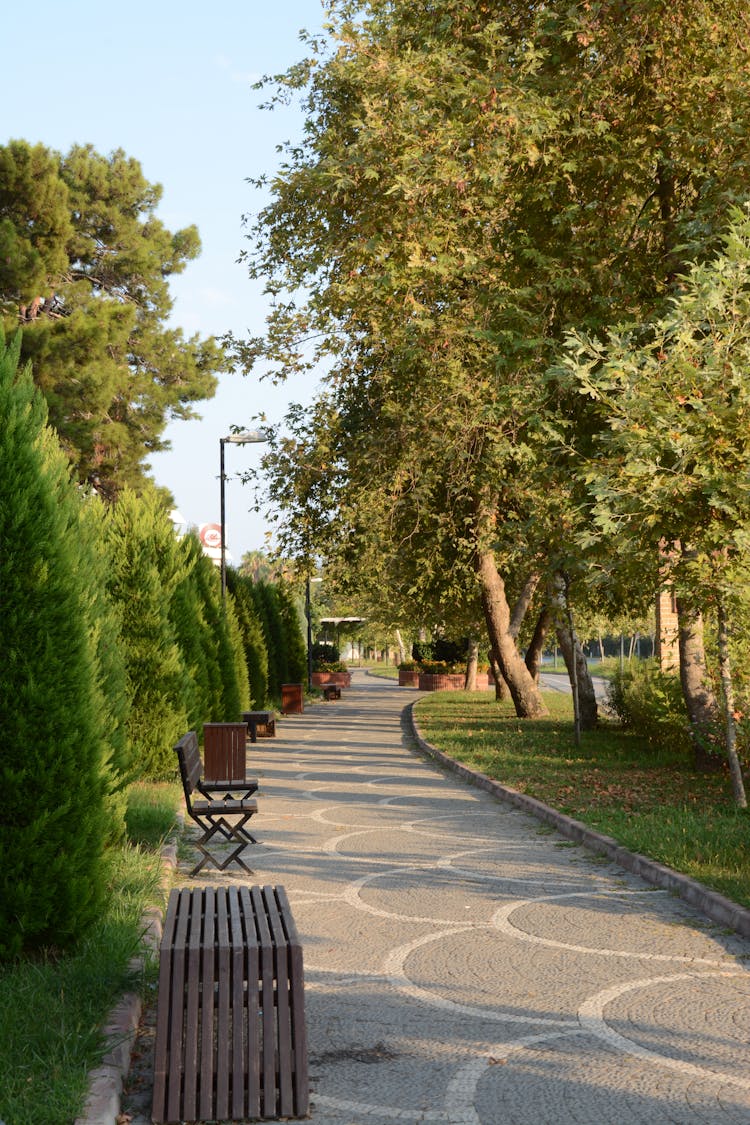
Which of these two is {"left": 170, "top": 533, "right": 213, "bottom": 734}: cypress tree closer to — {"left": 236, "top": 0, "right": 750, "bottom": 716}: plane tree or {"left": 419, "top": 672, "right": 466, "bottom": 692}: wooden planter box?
{"left": 236, "top": 0, "right": 750, "bottom": 716}: plane tree

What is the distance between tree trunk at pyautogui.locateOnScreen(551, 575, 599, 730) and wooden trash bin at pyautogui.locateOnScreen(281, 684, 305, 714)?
11239mm

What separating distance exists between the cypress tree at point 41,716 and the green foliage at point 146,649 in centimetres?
808

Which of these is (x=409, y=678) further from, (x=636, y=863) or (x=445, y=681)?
(x=636, y=863)

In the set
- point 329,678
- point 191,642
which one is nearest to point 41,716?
point 191,642

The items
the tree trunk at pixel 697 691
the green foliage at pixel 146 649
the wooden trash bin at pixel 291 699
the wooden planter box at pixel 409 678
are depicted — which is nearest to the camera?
the green foliage at pixel 146 649

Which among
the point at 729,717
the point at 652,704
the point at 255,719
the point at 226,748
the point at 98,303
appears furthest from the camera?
the point at 98,303

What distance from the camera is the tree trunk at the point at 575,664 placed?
22.4m

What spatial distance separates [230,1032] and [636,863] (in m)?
5.85

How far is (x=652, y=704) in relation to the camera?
71.5ft

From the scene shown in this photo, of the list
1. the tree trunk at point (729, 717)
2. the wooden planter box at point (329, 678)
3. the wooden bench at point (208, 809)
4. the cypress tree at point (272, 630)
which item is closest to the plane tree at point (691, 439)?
the tree trunk at point (729, 717)

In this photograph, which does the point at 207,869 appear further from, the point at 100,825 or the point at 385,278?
the point at 385,278

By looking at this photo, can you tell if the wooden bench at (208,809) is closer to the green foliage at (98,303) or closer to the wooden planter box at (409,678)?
the green foliage at (98,303)

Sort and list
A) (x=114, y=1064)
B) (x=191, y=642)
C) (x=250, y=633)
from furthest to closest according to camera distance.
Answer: (x=250, y=633) < (x=191, y=642) < (x=114, y=1064)

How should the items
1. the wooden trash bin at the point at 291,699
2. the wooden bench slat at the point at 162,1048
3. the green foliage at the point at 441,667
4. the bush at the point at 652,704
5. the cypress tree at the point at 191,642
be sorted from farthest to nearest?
the green foliage at the point at 441,667 → the wooden trash bin at the point at 291,699 → the bush at the point at 652,704 → the cypress tree at the point at 191,642 → the wooden bench slat at the point at 162,1048
